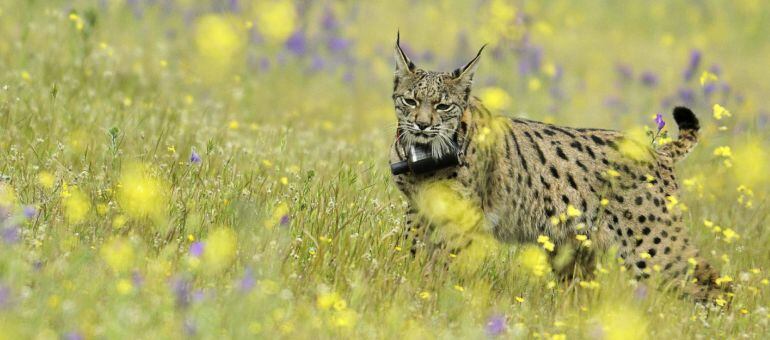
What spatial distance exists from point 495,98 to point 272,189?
466 cm

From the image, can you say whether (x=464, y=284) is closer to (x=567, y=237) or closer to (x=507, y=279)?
(x=507, y=279)

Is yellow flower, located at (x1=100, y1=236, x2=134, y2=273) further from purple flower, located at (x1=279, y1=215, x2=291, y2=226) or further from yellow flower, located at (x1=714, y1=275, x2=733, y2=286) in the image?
yellow flower, located at (x1=714, y1=275, x2=733, y2=286)

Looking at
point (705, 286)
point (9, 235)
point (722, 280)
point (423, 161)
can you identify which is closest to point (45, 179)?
point (9, 235)

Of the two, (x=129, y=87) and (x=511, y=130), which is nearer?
(x=511, y=130)

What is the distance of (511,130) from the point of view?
21.0 feet

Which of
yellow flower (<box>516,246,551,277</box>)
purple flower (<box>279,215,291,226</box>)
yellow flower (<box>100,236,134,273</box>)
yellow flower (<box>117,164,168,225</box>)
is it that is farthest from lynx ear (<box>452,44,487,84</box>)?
yellow flower (<box>100,236,134,273</box>)

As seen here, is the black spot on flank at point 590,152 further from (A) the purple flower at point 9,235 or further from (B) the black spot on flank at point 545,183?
(A) the purple flower at point 9,235

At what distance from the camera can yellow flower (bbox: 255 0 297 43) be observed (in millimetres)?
11945

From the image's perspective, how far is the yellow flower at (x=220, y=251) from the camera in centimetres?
392

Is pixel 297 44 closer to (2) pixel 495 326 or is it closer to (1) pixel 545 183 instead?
(1) pixel 545 183

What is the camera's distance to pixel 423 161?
571 centimetres

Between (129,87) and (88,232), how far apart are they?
4.06 m

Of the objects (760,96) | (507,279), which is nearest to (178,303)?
(507,279)

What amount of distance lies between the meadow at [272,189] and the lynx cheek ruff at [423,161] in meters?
0.19
